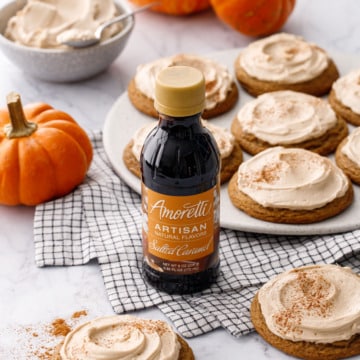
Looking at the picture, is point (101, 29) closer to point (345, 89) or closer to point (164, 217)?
point (345, 89)

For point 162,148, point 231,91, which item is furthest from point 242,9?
point 162,148

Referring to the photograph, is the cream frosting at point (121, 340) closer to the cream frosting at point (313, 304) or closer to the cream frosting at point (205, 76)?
the cream frosting at point (313, 304)

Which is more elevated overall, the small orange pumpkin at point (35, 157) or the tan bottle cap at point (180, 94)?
the tan bottle cap at point (180, 94)

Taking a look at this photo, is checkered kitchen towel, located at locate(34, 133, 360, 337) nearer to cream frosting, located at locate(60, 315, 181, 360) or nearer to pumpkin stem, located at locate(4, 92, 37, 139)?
cream frosting, located at locate(60, 315, 181, 360)

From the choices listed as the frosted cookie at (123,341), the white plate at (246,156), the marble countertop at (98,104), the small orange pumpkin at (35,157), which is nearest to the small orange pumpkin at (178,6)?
the marble countertop at (98,104)

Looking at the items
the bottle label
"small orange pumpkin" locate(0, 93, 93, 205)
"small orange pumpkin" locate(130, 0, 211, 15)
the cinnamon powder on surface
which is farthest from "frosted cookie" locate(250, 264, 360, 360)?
"small orange pumpkin" locate(130, 0, 211, 15)

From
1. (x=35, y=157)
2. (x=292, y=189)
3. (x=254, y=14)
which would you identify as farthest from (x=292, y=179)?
(x=254, y=14)

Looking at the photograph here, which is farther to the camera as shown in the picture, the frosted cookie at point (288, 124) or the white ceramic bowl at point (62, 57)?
the white ceramic bowl at point (62, 57)
